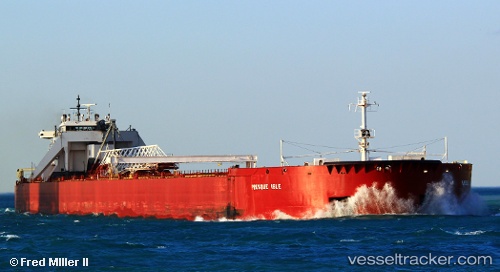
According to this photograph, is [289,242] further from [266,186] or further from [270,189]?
[266,186]

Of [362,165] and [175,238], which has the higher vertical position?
[362,165]

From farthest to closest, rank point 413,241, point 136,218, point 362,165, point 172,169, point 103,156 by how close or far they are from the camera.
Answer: point 103,156, point 172,169, point 136,218, point 362,165, point 413,241

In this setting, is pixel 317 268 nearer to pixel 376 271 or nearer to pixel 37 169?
pixel 376 271

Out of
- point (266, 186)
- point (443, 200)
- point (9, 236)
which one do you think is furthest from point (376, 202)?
point (9, 236)

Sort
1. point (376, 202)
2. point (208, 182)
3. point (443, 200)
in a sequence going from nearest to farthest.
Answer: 1. point (376, 202)
2. point (443, 200)
3. point (208, 182)

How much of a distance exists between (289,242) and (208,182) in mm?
15185

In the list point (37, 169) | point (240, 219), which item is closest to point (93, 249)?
point (240, 219)

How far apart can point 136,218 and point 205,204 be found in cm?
679

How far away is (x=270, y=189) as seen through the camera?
49.9 metres

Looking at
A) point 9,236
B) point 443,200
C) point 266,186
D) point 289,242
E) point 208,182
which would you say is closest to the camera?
point 289,242

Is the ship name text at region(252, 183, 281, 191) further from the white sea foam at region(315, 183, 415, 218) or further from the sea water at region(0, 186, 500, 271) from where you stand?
the white sea foam at region(315, 183, 415, 218)

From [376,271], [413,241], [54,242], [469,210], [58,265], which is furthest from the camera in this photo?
[469,210]

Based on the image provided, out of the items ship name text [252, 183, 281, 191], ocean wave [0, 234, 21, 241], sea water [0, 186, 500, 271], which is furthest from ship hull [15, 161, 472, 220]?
ocean wave [0, 234, 21, 241]

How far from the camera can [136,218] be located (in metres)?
58.8
